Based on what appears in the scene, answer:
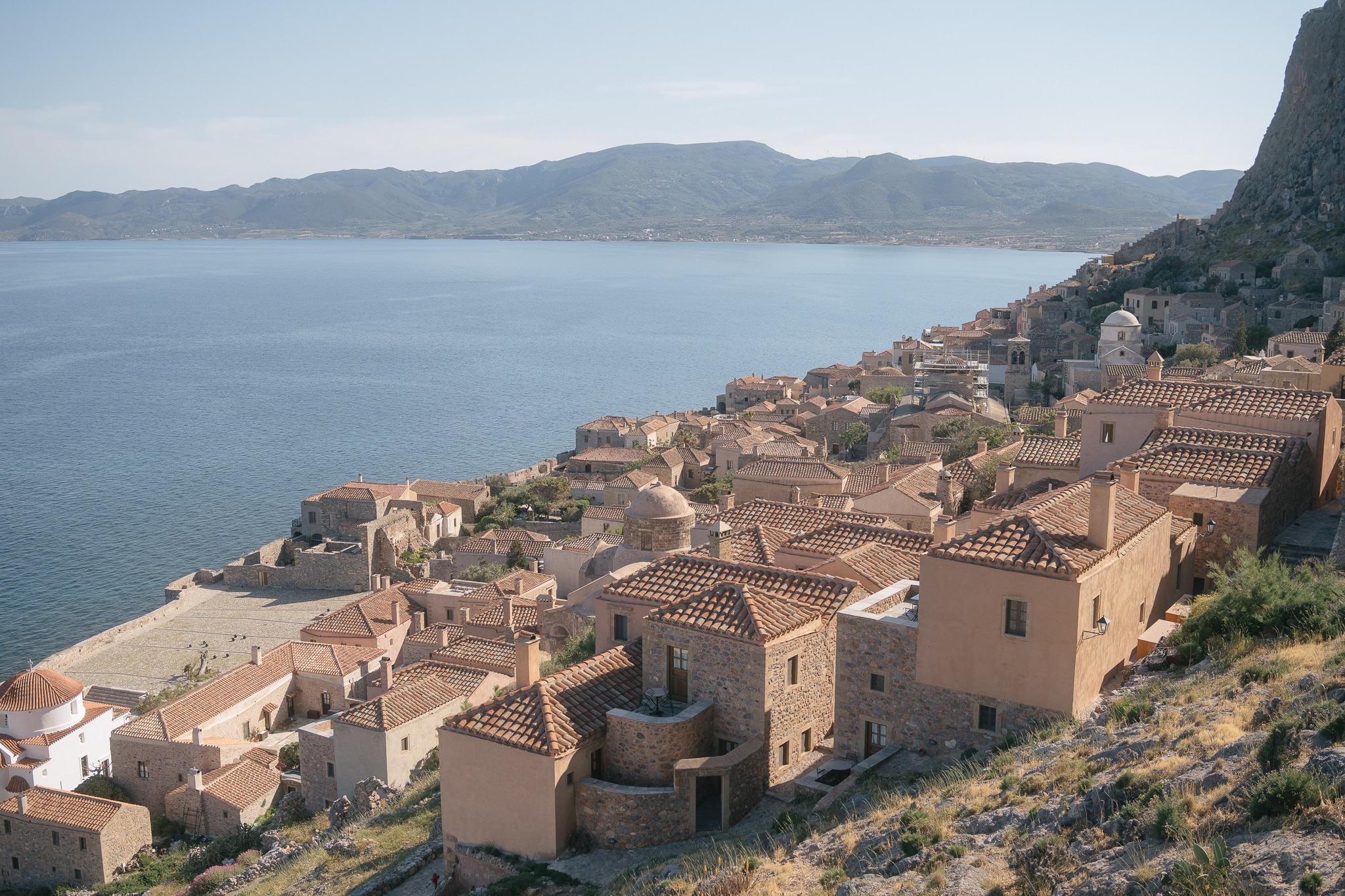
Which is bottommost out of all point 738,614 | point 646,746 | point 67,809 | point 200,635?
point 200,635

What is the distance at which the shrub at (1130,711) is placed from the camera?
1054 centimetres

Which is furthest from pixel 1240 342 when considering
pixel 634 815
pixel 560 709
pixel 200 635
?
pixel 200 635

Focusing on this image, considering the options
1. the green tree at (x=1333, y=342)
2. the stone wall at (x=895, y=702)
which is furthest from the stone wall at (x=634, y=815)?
the green tree at (x=1333, y=342)

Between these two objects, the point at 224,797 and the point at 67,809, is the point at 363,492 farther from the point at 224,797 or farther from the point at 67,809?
the point at 224,797

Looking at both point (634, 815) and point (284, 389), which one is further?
point (284, 389)

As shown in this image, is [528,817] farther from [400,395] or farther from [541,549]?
[400,395]

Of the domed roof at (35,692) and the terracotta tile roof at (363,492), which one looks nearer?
the domed roof at (35,692)

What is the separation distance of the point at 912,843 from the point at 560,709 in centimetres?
491

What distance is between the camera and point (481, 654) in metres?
23.6

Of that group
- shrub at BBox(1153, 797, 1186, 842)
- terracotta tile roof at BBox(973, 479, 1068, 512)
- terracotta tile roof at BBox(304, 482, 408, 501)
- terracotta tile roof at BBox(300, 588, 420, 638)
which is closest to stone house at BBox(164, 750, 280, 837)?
terracotta tile roof at BBox(300, 588, 420, 638)

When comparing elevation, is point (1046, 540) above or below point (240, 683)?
above

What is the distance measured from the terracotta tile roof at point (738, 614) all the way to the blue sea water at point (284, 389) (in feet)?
94.6

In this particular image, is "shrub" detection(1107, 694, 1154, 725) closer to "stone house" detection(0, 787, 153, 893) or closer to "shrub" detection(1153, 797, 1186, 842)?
"shrub" detection(1153, 797, 1186, 842)

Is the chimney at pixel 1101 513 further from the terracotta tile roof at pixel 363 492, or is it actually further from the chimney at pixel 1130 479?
the terracotta tile roof at pixel 363 492
